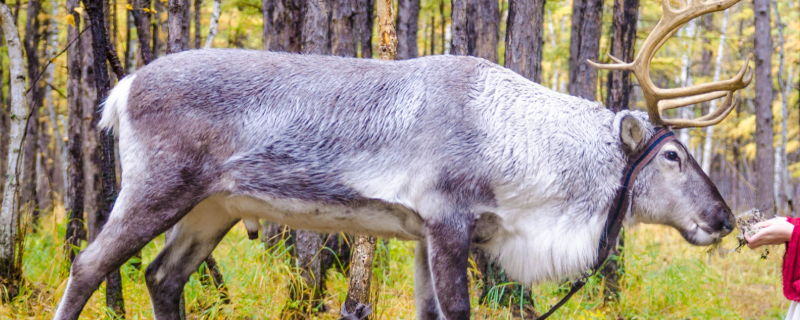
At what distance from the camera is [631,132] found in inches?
144

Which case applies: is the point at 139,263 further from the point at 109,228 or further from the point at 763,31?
the point at 763,31

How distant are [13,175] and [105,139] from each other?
96 centimetres

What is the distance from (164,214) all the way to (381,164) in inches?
45.0

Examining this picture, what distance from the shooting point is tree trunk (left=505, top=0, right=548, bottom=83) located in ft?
16.8

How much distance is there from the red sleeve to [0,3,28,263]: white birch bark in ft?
16.9

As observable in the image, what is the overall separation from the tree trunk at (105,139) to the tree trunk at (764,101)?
8.52m

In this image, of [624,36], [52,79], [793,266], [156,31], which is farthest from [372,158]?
[52,79]

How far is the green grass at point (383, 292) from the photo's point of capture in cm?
479

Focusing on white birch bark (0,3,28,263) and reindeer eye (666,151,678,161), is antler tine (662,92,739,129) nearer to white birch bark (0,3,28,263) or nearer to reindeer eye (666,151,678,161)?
reindeer eye (666,151,678,161)

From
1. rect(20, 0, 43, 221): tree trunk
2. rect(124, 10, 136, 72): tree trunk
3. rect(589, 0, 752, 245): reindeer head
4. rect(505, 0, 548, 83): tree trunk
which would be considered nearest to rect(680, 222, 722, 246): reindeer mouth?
rect(589, 0, 752, 245): reindeer head

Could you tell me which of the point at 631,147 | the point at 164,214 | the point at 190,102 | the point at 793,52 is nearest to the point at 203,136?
the point at 190,102

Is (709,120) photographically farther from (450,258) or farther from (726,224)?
(450,258)

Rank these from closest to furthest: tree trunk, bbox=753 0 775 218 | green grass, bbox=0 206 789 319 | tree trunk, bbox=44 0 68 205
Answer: green grass, bbox=0 206 789 319 < tree trunk, bbox=753 0 775 218 < tree trunk, bbox=44 0 68 205

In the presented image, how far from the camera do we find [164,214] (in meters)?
3.28
